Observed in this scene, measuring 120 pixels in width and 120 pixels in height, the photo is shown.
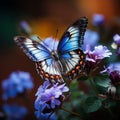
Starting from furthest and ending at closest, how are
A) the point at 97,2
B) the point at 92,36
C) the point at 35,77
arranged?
the point at 97,2
the point at 35,77
the point at 92,36

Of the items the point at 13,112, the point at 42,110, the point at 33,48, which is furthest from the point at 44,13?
the point at 42,110

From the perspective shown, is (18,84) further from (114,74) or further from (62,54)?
(114,74)

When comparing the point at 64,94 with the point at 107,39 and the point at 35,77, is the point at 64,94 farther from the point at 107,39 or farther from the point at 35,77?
the point at 35,77

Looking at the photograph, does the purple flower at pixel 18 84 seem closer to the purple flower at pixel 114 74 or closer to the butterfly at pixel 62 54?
the butterfly at pixel 62 54

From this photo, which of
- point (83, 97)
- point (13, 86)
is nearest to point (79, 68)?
point (83, 97)

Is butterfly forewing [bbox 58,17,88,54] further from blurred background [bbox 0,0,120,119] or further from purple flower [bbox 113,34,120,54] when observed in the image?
blurred background [bbox 0,0,120,119]

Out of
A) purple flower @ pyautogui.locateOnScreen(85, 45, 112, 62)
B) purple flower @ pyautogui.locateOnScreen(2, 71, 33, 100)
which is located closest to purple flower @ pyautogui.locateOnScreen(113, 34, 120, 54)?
purple flower @ pyautogui.locateOnScreen(85, 45, 112, 62)
